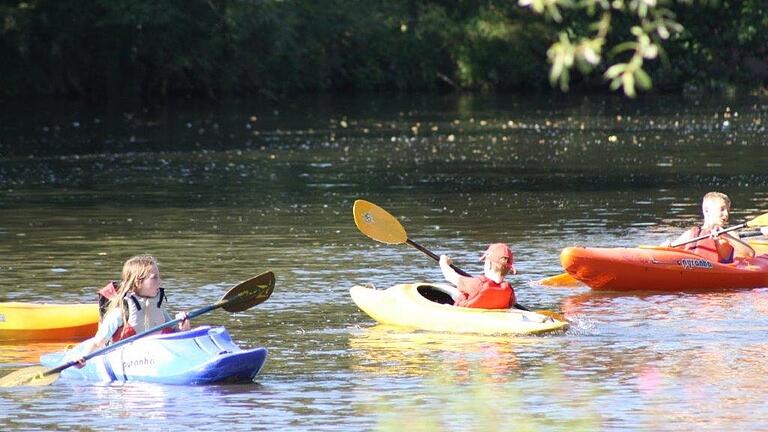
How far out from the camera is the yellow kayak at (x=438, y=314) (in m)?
11.1

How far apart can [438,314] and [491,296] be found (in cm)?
41

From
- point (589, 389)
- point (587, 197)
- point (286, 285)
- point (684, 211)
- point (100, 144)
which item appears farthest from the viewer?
point (100, 144)

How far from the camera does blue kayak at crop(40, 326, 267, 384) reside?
31.2 feet

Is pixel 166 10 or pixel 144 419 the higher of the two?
pixel 166 10

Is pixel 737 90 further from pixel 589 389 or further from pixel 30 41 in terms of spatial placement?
pixel 589 389

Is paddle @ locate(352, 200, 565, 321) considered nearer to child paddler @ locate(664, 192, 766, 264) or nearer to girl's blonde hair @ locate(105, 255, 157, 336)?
child paddler @ locate(664, 192, 766, 264)

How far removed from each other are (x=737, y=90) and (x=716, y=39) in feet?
6.26

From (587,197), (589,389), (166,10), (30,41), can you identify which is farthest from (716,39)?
(589,389)

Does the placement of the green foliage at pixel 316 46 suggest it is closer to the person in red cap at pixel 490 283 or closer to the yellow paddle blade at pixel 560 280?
the yellow paddle blade at pixel 560 280

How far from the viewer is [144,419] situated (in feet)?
29.1

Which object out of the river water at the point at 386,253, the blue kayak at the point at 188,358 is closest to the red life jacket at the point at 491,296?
the river water at the point at 386,253

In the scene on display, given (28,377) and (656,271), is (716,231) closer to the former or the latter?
(656,271)

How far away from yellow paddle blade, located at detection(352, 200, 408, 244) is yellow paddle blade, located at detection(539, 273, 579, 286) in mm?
1409

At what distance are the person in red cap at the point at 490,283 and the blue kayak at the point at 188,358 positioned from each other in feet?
7.09
